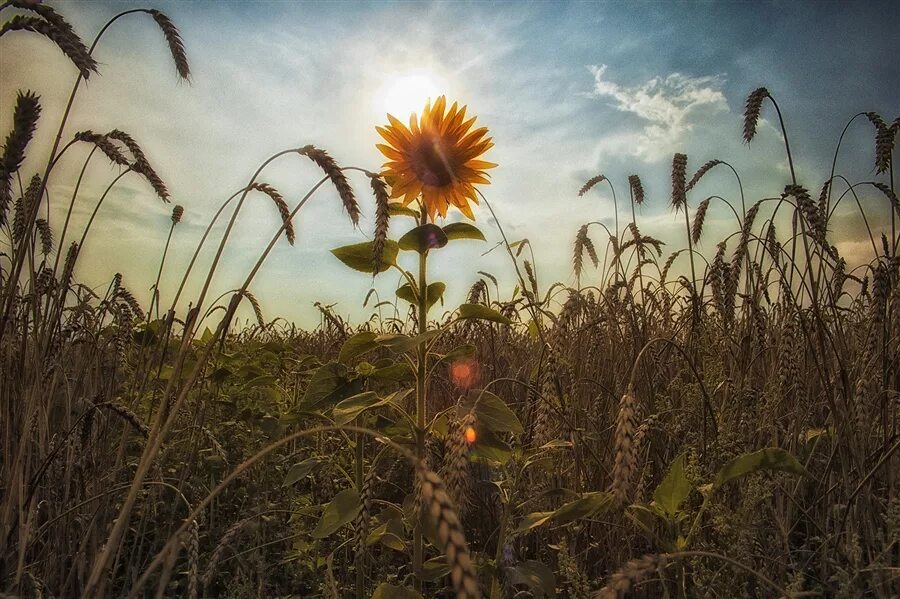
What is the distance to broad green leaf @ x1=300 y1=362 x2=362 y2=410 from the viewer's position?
1.94 metres

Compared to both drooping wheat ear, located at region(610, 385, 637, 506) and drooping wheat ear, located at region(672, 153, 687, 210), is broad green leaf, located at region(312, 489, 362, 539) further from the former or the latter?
drooping wheat ear, located at region(672, 153, 687, 210)

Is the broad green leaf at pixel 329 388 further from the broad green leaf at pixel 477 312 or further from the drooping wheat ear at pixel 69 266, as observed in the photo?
the drooping wheat ear at pixel 69 266

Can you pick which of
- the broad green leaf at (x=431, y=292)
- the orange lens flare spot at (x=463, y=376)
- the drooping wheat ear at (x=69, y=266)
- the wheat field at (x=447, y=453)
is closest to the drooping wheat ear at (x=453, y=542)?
the wheat field at (x=447, y=453)

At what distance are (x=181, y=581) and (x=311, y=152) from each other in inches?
75.6

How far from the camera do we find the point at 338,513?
167 cm

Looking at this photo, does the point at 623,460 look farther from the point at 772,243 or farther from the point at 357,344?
the point at 772,243

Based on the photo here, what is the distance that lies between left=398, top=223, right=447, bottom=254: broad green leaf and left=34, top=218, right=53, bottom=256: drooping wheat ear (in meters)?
2.40

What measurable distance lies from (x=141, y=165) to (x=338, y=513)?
1.96m

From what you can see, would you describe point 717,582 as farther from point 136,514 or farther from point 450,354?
point 136,514

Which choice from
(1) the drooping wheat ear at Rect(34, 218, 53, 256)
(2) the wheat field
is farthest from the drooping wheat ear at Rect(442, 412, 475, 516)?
(1) the drooping wheat ear at Rect(34, 218, 53, 256)

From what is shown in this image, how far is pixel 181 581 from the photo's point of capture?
244cm

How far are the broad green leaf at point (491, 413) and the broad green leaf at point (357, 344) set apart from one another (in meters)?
0.36

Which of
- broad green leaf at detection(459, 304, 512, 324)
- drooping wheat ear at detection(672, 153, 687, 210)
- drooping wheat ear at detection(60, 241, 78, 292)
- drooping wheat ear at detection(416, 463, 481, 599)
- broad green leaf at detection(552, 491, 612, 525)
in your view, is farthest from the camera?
drooping wheat ear at detection(672, 153, 687, 210)

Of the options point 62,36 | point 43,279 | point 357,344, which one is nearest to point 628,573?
point 357,344
